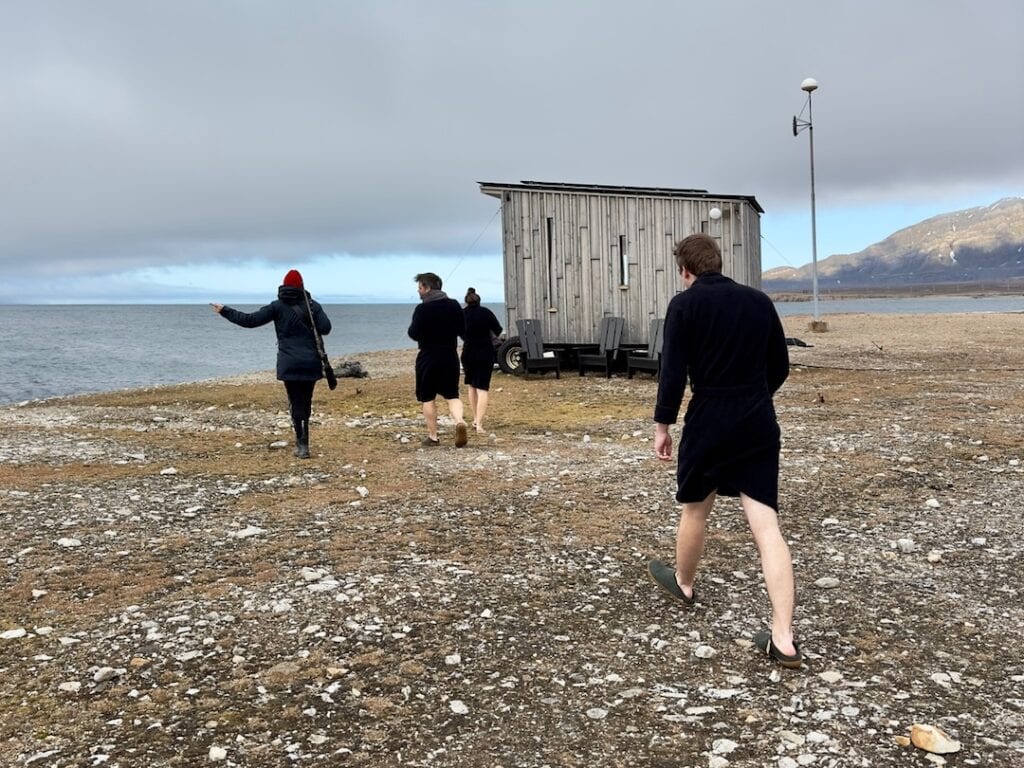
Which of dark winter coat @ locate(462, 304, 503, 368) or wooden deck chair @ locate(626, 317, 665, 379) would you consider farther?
wooden deck chair @ locate(626, 317, 665, 379)

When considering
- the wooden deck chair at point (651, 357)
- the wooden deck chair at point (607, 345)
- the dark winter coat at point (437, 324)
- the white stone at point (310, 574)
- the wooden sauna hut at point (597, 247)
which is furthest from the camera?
the wooden sauna hut at point (597, 247)

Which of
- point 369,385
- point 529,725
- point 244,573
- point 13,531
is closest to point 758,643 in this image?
point 529,725

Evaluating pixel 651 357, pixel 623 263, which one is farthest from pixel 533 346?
pixel 623 263

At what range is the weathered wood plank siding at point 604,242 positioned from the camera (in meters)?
19.8

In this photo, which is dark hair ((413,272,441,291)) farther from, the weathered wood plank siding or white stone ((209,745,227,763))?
the weathered wood plank siding

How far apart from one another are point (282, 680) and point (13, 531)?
421 centimetres

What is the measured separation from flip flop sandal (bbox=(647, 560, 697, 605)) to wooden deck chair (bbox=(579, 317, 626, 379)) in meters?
14.2

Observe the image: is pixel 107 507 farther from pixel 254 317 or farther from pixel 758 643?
pixel 758 643

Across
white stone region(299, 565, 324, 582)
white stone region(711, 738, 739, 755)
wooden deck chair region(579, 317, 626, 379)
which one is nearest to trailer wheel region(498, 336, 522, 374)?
wooden deck chair region(579, 317, 626, 379)

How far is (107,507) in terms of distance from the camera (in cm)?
758

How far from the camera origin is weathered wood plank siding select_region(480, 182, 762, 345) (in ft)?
65.1

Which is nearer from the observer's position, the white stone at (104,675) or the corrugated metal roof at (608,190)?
the white stone at (104,675)

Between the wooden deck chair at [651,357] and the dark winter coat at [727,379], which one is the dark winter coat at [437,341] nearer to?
the dark winter coat at [727,379]

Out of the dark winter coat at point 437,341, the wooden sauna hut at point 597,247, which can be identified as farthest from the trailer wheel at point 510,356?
the dark winter coat at point 437,341
